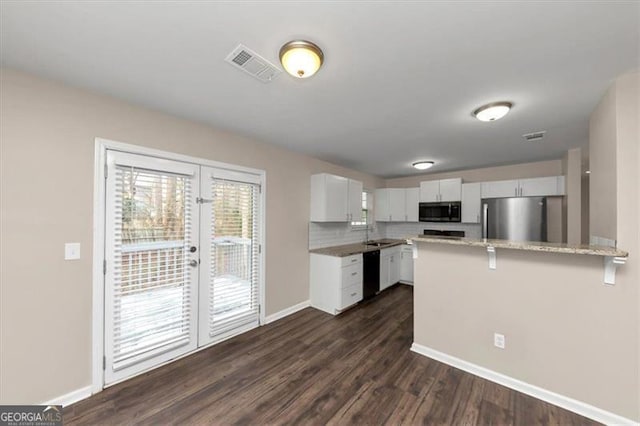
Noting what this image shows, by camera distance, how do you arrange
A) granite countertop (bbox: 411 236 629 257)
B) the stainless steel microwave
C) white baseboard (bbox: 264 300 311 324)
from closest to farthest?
granite countertop (bbox: 411 236 629 257), white baseboard (bbox: 264 300 311 324), the stainless steel microwave

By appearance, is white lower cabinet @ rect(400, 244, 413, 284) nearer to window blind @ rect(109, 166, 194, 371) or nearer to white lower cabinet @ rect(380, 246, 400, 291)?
white lower cabinet @ rect(380, 246, 400, 291)

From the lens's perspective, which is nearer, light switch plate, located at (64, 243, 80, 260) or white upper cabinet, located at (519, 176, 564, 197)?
light switch plate, located at (64, 243, 80, 260)

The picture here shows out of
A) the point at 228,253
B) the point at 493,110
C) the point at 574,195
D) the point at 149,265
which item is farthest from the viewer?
the point at 574,195

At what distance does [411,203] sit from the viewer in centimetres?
551

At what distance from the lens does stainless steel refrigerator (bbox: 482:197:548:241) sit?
12.3 ft

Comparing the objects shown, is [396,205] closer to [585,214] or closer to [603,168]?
[585,214]

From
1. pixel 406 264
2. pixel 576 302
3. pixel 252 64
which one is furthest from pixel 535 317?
pixel 406 264

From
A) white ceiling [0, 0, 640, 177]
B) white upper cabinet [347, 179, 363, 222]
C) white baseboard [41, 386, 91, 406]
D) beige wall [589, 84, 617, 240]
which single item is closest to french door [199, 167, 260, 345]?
white ceiling [0, 0, 640, 177]

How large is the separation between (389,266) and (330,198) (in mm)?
2086

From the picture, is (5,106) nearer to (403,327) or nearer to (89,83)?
(89,83)

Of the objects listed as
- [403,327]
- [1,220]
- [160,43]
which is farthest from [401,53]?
[403,327]

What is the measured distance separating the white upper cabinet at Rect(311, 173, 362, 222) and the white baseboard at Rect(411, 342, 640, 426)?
2.26m

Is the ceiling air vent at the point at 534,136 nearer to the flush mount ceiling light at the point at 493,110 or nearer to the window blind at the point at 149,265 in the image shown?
the flush mount ceiling light at the point at 493,110

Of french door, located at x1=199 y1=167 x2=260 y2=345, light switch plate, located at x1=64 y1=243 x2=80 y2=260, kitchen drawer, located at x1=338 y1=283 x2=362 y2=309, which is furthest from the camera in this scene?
kitchen drawer, located at x1=338 y1=283 x2=362 y2=309
